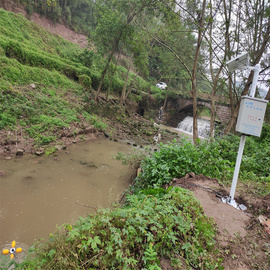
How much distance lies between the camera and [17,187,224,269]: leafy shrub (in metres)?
1.59

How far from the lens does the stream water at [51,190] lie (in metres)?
3.57

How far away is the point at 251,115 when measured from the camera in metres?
2.78

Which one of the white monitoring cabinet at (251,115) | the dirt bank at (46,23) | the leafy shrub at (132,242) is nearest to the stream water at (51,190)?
the leafy shrub at (132,242)

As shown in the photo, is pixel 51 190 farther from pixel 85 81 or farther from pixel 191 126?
pixel 191 126

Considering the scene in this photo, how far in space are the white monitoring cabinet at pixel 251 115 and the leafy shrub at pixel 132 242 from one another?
5.10ft

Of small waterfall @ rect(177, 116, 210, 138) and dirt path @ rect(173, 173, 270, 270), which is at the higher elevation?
dirt path @ rect(173, 173, 270, 270)

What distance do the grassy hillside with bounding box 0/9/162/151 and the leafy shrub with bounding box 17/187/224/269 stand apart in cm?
654

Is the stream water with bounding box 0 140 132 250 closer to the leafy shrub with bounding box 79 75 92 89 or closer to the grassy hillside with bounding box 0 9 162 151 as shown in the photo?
the grassy hillside with bounding box 0 9 162 151

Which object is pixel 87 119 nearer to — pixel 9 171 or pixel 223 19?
pixel 9 171

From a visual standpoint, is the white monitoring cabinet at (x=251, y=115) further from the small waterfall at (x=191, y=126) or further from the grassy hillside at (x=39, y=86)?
the small waterfall at (x=191, y=126)

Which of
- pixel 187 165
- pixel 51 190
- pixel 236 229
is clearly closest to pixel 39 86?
pixel 51 190

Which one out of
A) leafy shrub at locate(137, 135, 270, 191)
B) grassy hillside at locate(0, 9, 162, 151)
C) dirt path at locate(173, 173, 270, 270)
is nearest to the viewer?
dirt path at locate(173, 173, 270, 270)

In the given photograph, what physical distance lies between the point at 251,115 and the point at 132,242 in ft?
8.10

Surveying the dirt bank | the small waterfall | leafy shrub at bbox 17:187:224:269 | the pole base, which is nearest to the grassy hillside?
the dirt bank
